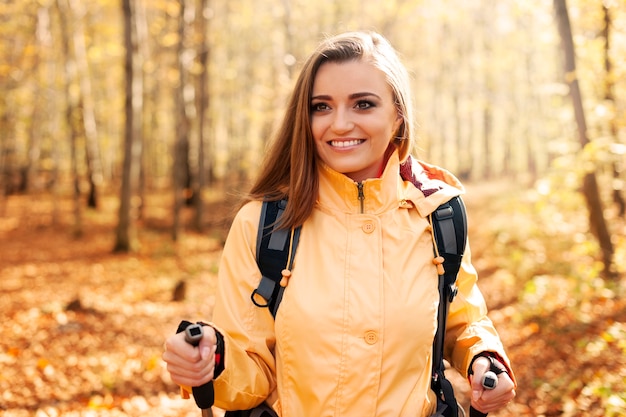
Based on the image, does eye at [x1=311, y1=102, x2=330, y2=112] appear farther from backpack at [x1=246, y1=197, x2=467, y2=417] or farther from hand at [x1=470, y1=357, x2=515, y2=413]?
hand at [x1=470, y1=357, x2=515, y2=413]

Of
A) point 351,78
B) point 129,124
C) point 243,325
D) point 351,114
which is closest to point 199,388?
point 243,325

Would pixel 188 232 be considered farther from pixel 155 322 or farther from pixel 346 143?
pixel 346 143

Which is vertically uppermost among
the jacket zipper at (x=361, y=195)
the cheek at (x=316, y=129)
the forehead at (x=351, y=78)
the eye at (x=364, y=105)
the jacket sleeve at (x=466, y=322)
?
the forehead at (x=351, y=78)

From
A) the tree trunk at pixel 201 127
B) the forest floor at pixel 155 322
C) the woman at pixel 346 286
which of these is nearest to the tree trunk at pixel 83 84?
the tree trunk at pixel 201 127

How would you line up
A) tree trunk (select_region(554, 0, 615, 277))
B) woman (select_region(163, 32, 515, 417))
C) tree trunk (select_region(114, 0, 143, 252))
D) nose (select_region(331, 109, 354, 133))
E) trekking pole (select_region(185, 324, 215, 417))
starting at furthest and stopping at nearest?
tree trunk (select_region(114, 0, 143, 252)), tree trunk (select_region(554, 0, 615, 277)), nose (select_region(331, 109, 354, 133)), woman (select_region(163, 32, 515, 417)), trekking pole (select_region(185, 324, 215, 417))

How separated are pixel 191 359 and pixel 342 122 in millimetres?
1095

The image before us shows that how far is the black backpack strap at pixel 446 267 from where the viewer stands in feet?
7.19

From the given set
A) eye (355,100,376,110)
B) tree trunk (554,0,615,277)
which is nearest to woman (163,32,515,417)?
eye (355,100,376,110)

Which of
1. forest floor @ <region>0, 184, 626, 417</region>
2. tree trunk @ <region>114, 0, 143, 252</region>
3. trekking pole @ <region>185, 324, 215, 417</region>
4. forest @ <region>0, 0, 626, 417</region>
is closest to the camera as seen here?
trekking pole @ <region>185, 324, 215, 417</region>

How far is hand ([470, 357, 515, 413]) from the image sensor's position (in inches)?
81.7

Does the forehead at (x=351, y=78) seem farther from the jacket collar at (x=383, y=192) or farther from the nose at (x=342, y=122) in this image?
the jacket collar at (x=383, y=192)

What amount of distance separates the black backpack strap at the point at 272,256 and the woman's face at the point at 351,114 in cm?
35

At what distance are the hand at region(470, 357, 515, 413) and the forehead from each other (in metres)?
1.19

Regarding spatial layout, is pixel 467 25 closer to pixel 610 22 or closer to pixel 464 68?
pixel 464 68
